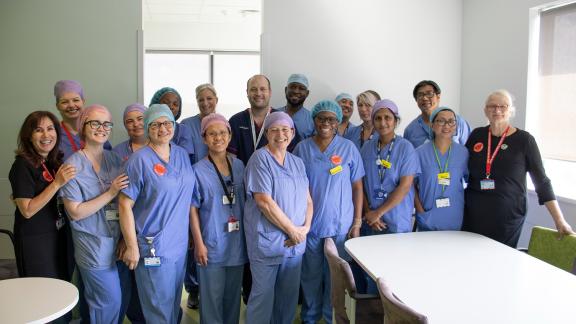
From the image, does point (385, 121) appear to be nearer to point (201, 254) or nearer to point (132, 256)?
point (201, 254)

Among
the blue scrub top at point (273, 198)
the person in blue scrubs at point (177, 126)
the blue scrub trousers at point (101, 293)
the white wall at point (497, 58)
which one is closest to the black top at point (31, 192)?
→ the blue scrub trousers at point (101, 293)

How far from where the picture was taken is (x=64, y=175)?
2.21 meters

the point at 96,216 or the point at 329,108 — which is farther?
the point at 329,108

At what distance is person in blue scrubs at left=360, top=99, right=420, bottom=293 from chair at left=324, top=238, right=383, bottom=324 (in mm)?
645

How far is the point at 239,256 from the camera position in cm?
254

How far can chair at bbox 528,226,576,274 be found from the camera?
236cm

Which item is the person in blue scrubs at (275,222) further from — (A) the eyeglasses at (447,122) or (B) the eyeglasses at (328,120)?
(A) the eyeglasses at (447,122)

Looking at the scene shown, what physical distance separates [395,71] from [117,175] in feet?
9.92

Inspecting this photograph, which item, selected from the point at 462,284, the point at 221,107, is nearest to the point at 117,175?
the point at 462,284

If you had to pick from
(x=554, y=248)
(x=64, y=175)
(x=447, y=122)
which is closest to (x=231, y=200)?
(x=64, y=175)

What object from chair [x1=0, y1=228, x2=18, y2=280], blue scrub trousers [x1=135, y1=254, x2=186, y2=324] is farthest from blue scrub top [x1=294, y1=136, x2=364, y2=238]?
chair [x1=0, y1=228, x2=18, y2=280]

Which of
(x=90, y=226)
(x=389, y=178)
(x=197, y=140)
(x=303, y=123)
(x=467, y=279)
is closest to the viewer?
(x=467, y=279)

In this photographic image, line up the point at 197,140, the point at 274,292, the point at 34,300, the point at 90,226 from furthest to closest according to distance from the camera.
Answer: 1. the point at 197,140
2. the point at 274,292
3. the point at 90,226
4. the point at 34,300

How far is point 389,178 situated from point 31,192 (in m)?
2.10
